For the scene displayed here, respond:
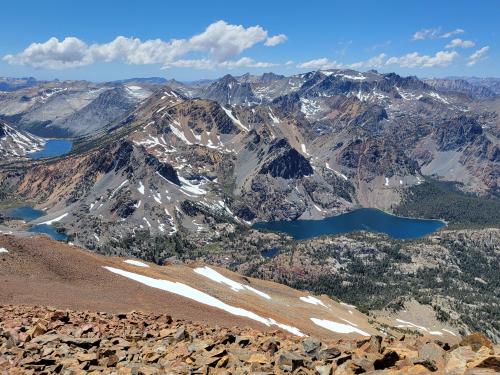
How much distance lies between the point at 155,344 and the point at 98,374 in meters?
7.59

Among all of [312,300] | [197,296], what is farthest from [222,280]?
[197,296]

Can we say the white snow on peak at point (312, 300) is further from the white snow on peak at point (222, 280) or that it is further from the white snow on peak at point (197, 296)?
the white snow on peak at point (197, 296)

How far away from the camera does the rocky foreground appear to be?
2667 cm

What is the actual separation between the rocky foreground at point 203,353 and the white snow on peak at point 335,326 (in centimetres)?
5570

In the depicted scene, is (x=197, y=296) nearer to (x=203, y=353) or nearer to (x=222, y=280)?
(x=222, y=280)

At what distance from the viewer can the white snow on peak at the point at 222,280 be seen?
107938 mm

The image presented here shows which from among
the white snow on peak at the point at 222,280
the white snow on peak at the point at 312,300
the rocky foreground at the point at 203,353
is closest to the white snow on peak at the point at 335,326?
the white snow on peak at the point at 222,280

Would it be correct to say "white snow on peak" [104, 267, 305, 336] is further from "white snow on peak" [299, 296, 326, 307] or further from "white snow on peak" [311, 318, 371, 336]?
"white snow on peak" [299, 296, 326, 307]

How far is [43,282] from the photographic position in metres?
63.1

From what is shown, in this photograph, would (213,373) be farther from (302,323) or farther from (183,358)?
(302,323)

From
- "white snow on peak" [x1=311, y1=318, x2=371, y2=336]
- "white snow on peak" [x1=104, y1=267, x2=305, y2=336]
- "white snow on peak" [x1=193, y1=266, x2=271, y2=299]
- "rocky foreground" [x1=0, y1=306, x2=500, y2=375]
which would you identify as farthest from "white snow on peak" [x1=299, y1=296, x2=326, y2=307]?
"rocky foreground" [x1=0, y1=306, x2=500, y2=375]

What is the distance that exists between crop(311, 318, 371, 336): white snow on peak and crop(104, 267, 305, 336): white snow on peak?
60.8ft

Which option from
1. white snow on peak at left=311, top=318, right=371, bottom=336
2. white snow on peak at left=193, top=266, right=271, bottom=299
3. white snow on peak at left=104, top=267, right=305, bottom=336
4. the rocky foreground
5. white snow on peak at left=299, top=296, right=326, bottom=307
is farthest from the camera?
white snow on peak at left=299, top=296, right=326, bottom=307

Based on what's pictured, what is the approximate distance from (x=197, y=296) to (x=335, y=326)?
32796mm
